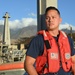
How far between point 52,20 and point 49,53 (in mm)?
241

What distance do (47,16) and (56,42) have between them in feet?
0.64

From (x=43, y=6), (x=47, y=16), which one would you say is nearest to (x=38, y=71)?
(x=47, y=16)

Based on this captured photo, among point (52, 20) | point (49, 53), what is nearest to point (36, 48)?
point (49, 53)

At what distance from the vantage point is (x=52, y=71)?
73.5 inches

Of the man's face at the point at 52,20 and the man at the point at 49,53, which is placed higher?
the man's face at the point at 52,20

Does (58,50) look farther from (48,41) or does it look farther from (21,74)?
(21,74)

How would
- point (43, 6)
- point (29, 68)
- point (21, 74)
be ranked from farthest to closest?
1. point (43, 6)
2. point (21, 74)
3. point (29, 68)

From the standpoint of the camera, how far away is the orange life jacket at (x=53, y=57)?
1872 millimetres

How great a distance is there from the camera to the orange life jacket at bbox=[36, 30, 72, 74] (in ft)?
6.14

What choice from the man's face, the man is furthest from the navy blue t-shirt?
the man's face

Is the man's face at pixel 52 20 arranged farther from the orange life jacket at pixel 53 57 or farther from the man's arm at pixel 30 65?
the man's arm at pixel 30 65

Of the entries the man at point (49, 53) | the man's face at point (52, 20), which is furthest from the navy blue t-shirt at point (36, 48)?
the man's face at point (52, 20)

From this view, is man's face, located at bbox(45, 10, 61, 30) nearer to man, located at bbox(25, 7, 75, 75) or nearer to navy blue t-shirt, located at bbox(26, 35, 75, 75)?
man, located at bbox(25, 7, 75, 75)

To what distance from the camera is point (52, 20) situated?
1.96 metres
